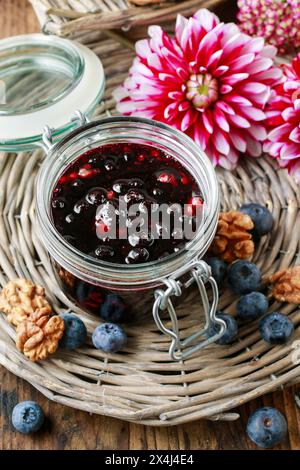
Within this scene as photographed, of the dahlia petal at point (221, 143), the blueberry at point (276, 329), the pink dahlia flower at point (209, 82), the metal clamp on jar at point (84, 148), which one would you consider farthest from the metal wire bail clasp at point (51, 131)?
Answer: the blueberry at point (276, 329)

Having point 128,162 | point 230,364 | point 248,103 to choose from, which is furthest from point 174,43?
point 230,364

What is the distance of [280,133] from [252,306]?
0.35 meters

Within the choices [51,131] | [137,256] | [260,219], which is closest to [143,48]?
[51,131]

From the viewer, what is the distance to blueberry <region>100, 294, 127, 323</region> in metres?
1.21

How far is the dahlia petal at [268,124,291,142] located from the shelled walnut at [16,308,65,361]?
52 cm

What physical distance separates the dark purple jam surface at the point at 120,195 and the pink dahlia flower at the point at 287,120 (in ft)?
0.81

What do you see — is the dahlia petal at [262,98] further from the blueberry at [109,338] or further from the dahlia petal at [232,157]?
the blueberry at [109,338]

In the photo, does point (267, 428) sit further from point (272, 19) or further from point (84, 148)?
point (272, 19)

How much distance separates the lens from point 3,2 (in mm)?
1835

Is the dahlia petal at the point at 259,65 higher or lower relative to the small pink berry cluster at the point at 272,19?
lower

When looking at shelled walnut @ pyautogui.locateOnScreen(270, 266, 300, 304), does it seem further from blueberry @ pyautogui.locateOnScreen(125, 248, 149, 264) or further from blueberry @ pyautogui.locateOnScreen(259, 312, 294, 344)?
blueberry @ pyautogui.locateOnScreen(125, 248, 149, 264)

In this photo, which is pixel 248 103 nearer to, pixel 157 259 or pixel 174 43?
pixel 174 43

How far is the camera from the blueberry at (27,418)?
3.90 ft

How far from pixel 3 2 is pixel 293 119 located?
0.83 metres
